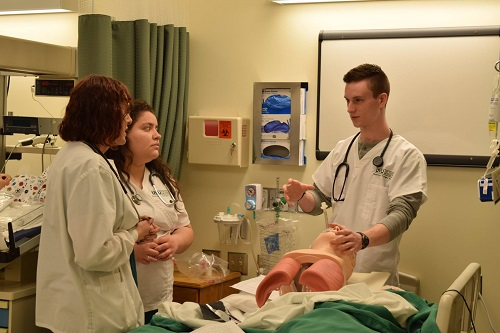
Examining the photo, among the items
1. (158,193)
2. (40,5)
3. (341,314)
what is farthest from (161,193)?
(341,314)

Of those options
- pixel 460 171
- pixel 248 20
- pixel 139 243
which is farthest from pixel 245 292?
pixel 248 20

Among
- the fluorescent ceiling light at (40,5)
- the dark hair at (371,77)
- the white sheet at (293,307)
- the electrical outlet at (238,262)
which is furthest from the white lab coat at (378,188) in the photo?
the fluorescent ceiling light at (40,5)

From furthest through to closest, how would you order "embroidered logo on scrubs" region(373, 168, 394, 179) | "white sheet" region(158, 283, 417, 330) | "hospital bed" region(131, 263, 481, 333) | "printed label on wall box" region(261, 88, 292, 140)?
"printed label on wall box" region(261, 88, 292, 140) < "embroidered logo on scrubs" region(373, 168, 394, 179) < "white sheet" region(158, 283, 417, 330) < "hospital bed" region(131, 263, 481, 333)

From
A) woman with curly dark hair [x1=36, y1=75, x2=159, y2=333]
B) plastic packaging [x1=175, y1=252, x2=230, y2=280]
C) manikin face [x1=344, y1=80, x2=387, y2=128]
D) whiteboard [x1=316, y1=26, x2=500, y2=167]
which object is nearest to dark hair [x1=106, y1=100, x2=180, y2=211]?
woman with curly dark hair [x1=36, y1=75, x2=159, y2=333]

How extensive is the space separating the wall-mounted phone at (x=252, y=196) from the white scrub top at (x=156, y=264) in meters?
0.83

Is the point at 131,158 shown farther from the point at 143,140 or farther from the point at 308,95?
the point at 308,95

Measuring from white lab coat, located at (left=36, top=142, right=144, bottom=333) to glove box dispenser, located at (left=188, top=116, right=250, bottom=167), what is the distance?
1.63 m

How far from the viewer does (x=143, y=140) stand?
3.15 meters

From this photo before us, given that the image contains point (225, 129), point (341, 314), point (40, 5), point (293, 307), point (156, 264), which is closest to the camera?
point (341, 314)

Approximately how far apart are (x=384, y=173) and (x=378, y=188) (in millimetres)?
74

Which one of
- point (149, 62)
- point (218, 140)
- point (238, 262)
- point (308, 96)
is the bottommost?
point (238, 262)

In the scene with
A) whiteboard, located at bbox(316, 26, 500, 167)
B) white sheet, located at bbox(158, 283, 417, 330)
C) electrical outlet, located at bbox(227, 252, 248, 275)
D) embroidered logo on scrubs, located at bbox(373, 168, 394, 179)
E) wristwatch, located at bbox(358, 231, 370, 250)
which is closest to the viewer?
white sheet, located at bbox(158, 283, 417, 330)

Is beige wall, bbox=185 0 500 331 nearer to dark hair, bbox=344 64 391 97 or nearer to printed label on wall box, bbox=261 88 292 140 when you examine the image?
printed label on wall box, bbox=261 88 292 140

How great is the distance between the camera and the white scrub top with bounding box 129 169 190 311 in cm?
307
